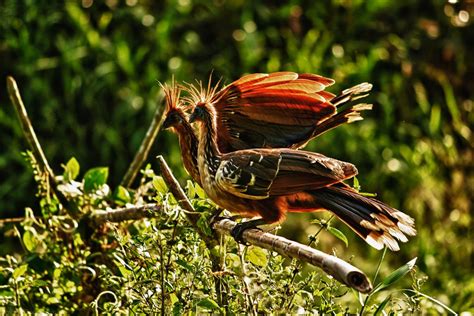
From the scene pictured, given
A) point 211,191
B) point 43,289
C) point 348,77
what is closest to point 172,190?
point 211,191

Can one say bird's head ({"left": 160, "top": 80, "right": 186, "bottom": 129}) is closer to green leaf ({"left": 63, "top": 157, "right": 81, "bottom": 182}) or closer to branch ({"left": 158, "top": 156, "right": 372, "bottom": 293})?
branch ({"left": 158, "top": 156, "right": 372, "bottom": 293})

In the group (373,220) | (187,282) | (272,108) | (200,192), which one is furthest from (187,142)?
(373,220)

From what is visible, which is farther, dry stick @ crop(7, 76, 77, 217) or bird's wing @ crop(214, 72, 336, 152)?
dry stick @ crop(7, 76, 77, 217)

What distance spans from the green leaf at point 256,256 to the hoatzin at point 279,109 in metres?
0.34

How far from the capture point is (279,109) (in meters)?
2.41

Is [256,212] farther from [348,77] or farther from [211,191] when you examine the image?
[348,77]

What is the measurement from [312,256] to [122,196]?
1330mm

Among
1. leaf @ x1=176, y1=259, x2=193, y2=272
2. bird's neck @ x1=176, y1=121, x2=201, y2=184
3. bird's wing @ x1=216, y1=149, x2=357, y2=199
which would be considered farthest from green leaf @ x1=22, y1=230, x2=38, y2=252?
leaf @ x1=176, y1=259, x2=193, y2=272

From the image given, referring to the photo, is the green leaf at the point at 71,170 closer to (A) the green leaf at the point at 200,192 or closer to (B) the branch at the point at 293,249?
(A) the green leaf at the point at 200,192

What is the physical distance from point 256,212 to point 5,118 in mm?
3637

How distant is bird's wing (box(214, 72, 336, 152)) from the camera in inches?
93.0

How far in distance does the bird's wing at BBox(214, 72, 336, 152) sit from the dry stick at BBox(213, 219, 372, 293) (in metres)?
0.33

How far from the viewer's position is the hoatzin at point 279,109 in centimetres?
237

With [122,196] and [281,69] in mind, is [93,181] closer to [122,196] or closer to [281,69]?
[122,196]
